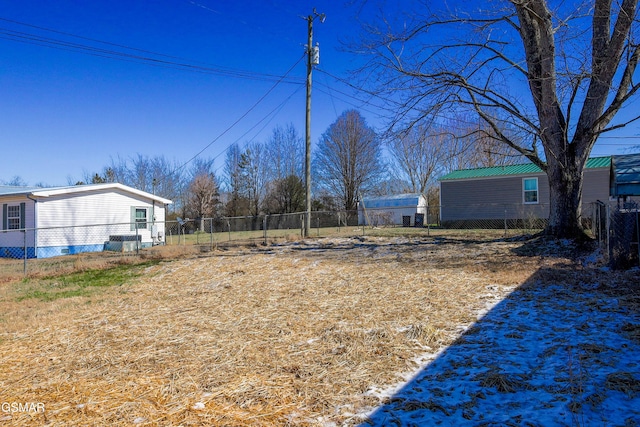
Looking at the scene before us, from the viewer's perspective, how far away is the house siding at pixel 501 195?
61.0 feet

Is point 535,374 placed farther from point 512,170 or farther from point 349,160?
point 349,160

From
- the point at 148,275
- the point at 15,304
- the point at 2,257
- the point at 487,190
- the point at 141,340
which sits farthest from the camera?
the point at 487,190

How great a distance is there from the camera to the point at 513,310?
4.86m

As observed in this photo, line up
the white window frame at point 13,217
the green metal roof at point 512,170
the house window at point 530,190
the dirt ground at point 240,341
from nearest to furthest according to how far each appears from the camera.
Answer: the dirt ground at point 240,341
the white window frame at point 13,217
the green metal roof at point 512,170
the house window at point 530,190

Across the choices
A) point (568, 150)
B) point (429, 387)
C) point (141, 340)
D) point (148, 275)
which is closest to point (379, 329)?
point (429, 387)

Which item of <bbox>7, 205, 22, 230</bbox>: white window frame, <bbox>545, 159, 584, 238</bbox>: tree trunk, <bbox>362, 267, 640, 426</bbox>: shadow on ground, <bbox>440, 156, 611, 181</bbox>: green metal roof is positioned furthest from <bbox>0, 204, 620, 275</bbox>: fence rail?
<bbox>362, 267, 640, 426</bbox>: shadow on ground

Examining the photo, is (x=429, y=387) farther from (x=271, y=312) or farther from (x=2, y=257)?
(x=2, y=257)

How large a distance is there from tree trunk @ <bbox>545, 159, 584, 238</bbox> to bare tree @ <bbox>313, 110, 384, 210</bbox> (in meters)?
25.4

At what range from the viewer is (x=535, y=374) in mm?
3008

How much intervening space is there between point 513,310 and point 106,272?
9.22 meters

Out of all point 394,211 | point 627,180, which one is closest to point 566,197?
point 627,180

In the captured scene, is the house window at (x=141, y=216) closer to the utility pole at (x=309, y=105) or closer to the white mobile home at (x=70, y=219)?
the white mobile home at (x=70, y=219)

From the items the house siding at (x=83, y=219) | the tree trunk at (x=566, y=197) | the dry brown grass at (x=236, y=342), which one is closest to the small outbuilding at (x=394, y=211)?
the house siding at (x=83, y=219)

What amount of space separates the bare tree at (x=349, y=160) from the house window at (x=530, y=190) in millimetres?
16816
